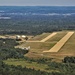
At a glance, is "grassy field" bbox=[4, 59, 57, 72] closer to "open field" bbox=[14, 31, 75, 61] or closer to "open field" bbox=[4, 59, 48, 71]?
"open field" bbox=[4, 59, 48, 71]

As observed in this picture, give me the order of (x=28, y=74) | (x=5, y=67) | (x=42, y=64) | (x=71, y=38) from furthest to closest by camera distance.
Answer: (x=71, y=38), (x=42, y=64), (x=5, y=67), (x=28, y=74)

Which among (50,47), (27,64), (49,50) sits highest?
(27,64)

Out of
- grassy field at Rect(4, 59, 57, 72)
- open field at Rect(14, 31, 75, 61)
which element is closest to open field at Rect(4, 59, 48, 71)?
grassy field at Rect(4, 59, 57, 72)

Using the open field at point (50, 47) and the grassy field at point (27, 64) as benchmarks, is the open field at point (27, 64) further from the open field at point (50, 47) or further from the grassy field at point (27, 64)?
the open field at point (50, 47)

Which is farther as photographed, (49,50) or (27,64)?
(49,50)

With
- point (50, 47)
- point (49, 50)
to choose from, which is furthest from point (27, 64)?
point (50, 47)

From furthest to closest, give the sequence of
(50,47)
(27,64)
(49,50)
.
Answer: (50,47) < (49,50) < (27,64)

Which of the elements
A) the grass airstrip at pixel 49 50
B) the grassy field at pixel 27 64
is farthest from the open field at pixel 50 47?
the grassy field at pixel 27 64

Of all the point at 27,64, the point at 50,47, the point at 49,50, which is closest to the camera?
the point at 27,64

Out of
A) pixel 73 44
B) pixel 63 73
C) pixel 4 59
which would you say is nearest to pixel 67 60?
pixel 4 59

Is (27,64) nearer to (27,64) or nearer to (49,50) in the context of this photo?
(27,64)

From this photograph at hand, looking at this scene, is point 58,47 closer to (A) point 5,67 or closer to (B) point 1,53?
(B) point 1,53
